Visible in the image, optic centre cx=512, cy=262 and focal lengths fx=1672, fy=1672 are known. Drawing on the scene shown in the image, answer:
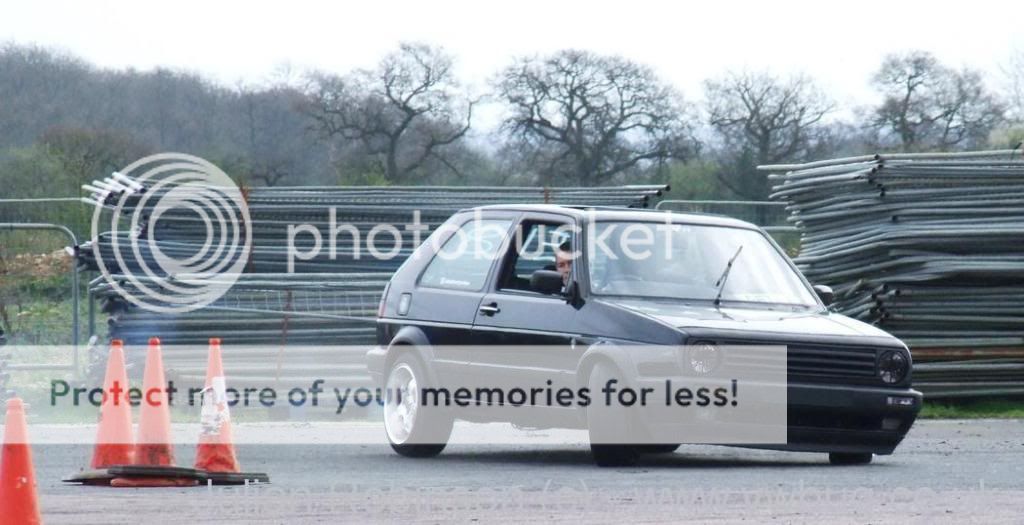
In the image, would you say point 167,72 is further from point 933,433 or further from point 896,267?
point 933,433

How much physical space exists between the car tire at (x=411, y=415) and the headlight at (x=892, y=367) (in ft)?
8.88

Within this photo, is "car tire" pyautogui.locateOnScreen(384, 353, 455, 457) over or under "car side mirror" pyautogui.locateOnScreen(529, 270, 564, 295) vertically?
under

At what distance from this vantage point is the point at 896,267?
1481cm

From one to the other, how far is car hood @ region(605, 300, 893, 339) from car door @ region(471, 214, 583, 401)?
1.34 ft

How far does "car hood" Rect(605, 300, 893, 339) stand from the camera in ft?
29.7

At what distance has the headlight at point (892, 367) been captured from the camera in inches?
366

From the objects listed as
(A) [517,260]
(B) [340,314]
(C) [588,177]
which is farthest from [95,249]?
(C) [588,177]

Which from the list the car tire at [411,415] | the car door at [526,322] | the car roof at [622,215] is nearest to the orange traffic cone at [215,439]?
the car tire at [411,415]

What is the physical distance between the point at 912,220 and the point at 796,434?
20.8 ft

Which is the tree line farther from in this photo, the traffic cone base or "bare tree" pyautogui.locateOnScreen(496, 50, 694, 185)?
the traffic cone base

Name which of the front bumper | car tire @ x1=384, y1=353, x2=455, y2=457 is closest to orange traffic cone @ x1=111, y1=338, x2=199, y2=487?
car tire @ x1=384, y1=353, x2=455, y2=457

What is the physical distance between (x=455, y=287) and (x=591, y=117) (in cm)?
2069

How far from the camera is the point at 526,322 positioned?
32.4ft

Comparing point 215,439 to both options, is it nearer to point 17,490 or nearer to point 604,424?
point 604,424
